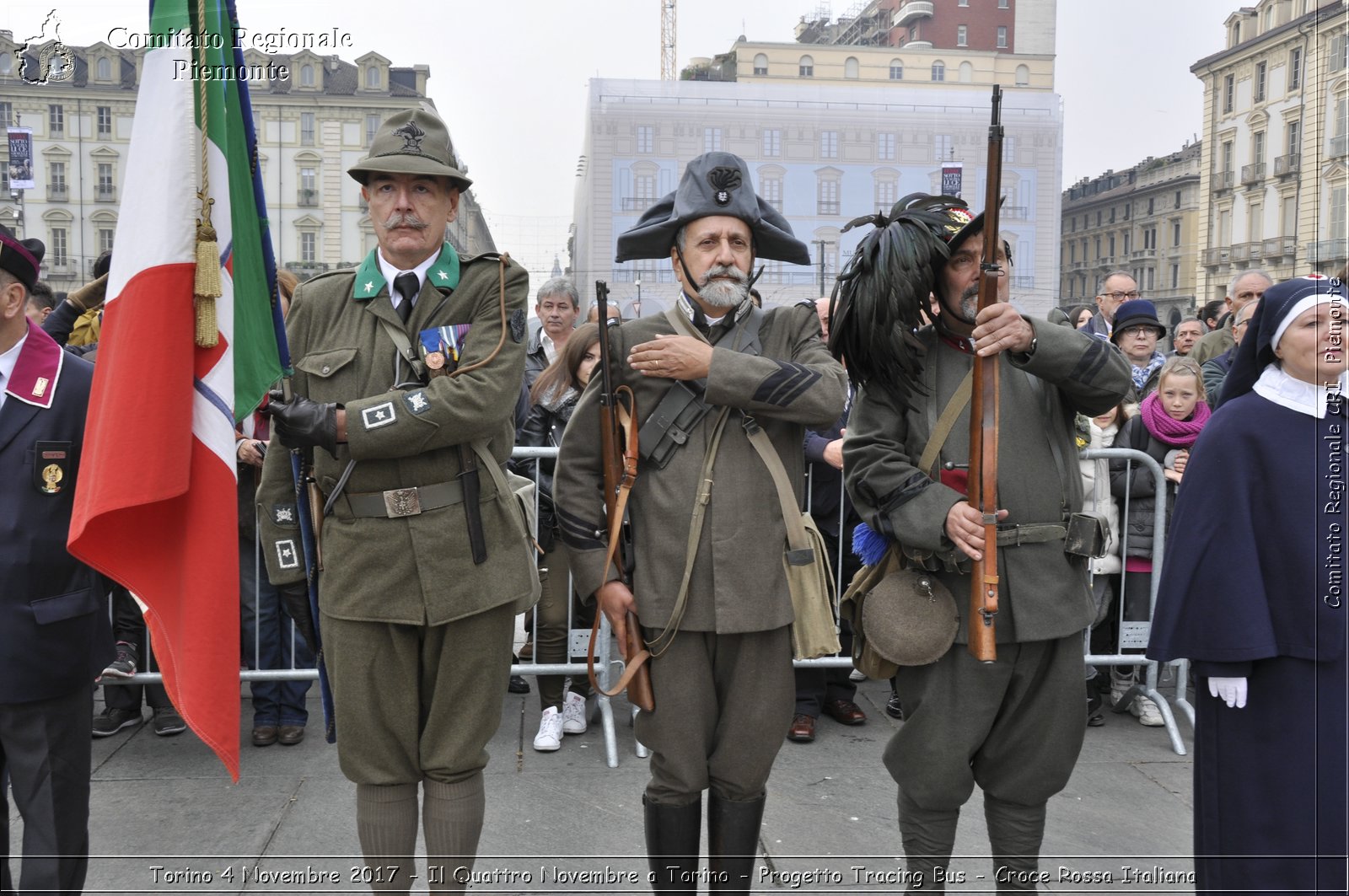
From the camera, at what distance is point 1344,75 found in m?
3.63

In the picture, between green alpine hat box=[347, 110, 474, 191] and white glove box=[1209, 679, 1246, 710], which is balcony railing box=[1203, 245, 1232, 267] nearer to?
white glove box=[1209, 679, 1246, 710]

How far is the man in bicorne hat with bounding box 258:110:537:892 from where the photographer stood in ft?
10.4

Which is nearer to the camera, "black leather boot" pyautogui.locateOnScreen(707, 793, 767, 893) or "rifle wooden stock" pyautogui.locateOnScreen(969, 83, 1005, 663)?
"rifle wooden stock" pyautogui.locateOnScreen(969, 83, 1005, 663)

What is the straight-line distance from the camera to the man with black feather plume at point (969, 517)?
314 cm

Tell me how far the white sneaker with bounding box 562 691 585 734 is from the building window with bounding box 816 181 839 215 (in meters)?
63.8

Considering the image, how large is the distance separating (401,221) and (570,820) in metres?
2.53

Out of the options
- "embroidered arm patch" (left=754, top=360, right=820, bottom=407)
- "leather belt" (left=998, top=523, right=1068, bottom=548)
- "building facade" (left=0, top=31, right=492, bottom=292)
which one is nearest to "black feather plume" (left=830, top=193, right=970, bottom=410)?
"embroidered arm patch" (left=754, top=360, right=820, bottom=407)

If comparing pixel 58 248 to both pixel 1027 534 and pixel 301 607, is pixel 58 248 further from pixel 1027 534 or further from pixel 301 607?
pixel 1027 534

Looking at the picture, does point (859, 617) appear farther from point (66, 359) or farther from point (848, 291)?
point (66, 359)

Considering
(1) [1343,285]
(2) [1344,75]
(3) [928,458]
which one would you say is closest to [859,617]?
(3) [928,458]

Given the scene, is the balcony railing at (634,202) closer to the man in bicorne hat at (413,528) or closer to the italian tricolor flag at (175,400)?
the man in bicorne hat at (413,528)

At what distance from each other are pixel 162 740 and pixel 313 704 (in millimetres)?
818

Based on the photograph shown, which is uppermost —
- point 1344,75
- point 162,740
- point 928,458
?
point 1344,75

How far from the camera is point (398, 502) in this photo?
3184 mm
